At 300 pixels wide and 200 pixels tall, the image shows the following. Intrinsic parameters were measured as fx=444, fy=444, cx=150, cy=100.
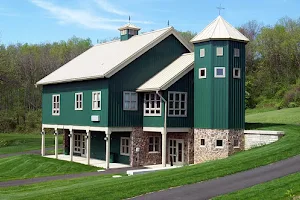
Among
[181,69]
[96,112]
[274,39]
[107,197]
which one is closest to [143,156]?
[96,112]

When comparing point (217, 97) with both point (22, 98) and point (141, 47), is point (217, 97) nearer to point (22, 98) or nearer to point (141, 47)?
point (141, 47)

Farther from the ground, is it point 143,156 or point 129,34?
point 129,34

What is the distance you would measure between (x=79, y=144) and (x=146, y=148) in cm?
965

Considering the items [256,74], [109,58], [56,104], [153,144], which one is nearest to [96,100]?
[109,58]

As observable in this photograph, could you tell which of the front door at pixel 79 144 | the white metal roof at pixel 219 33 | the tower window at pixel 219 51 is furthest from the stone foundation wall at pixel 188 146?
the front door at pixel 79 144

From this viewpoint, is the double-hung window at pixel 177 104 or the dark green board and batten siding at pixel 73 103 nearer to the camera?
the double-hung window at pixel 177 104

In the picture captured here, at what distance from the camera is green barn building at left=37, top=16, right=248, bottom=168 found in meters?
27.0

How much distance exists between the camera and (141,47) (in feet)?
101

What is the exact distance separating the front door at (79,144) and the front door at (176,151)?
965 cm

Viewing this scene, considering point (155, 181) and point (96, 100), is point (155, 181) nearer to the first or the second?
point (155, 181)

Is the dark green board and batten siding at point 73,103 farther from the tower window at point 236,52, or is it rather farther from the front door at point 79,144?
the tower window at point 236,52

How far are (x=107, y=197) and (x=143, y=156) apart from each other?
14.7m

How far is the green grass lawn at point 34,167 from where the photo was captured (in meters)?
29.1

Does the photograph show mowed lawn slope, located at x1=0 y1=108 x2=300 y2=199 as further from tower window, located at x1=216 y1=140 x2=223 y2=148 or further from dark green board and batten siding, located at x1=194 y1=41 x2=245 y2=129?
dark green board and batten siding, located at x1=194 y1=41 x2=245 y2=129
